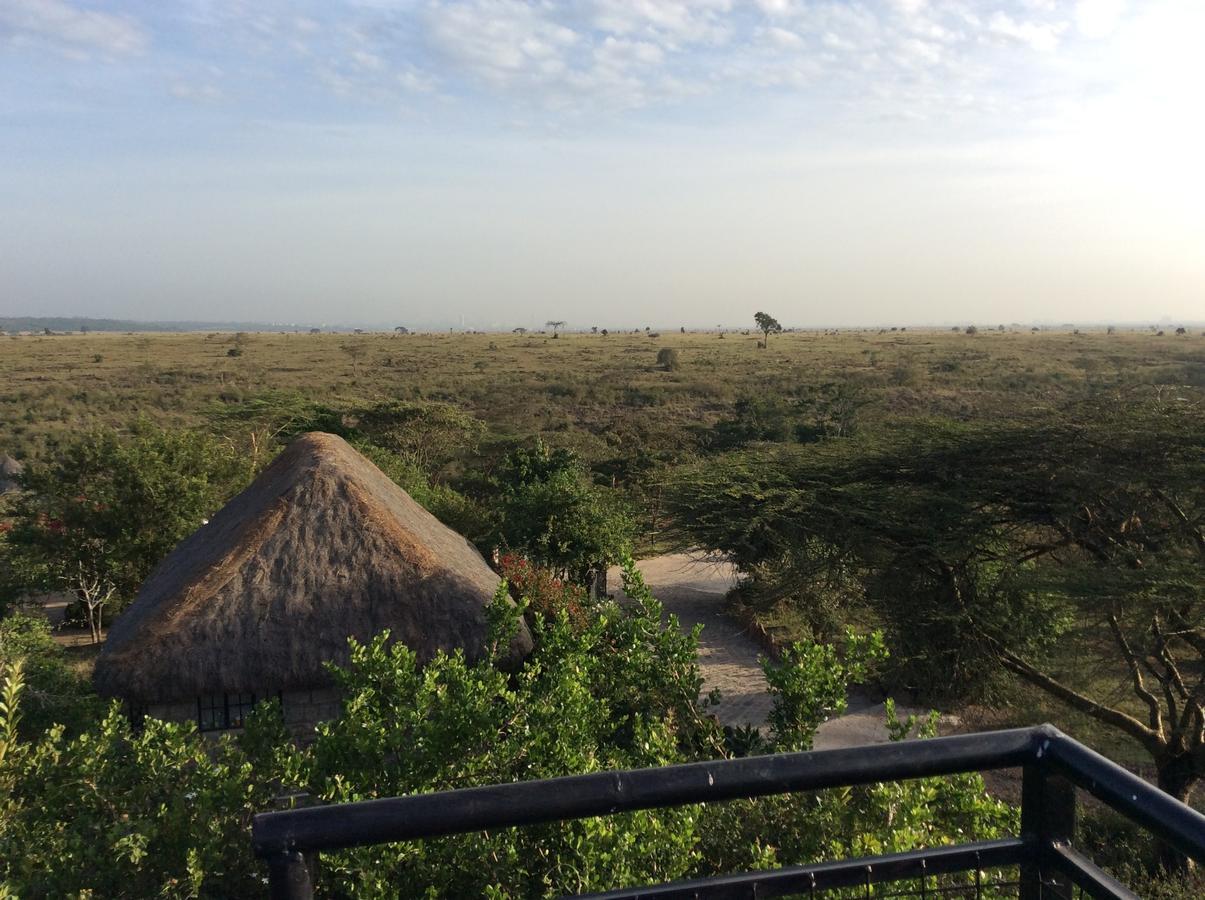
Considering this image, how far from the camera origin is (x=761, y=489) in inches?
428

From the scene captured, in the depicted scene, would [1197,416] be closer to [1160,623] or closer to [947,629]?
[1160,623]

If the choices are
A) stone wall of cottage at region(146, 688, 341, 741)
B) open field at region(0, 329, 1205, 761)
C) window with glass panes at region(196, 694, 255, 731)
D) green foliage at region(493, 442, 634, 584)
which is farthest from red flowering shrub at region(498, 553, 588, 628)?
open field at region(0, 329, 1205, 761)

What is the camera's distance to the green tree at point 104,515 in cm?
1228

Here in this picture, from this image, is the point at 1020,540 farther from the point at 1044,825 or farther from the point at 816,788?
the point at 816,788

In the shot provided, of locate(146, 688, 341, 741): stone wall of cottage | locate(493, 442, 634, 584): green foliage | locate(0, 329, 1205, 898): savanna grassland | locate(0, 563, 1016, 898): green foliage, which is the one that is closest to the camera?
locate(0, 563, 1016, 898): green foliage

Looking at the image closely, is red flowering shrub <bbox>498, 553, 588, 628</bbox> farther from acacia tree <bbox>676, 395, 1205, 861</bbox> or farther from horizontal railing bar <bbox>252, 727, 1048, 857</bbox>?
horizontal railing bar <bbox>252, 727, 1048, 857</bbox>

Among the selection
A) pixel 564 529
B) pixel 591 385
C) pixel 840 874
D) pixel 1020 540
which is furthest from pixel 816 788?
pixel 591 385

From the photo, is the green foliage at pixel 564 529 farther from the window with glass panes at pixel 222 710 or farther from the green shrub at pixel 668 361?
the green shrub at pixel 668 361

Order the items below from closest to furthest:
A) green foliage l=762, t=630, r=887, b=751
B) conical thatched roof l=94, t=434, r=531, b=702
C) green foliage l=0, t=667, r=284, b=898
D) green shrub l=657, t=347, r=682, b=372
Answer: green foliage l=0, t=667, r=284, b=898, green foliage l=762, t=630, r=887, b=751, conical thatched roof l=94, t=434, r=531, b=702, green shrub l=657, t=347, r=682, b=372

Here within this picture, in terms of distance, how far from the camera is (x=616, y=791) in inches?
52.4

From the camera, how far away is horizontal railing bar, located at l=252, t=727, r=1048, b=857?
4.21 feet

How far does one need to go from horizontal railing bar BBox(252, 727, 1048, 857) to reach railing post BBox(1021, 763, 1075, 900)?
71mm

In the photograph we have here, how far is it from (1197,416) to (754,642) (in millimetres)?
7991

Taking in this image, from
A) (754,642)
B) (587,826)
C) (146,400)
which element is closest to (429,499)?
(754,642)
